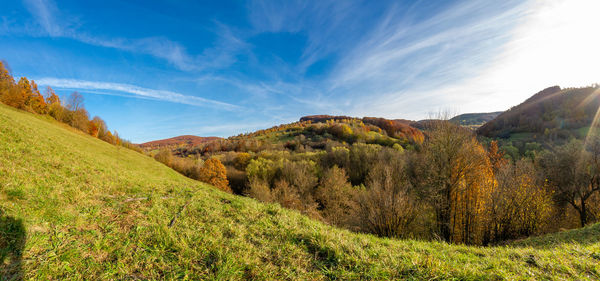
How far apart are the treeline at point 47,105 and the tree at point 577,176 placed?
84964 millimetres

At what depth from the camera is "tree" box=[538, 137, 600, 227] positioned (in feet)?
70.6

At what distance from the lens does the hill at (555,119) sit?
7690cm

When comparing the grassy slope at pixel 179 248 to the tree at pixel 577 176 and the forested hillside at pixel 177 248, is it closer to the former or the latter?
the forested hillside at pixel 177 248

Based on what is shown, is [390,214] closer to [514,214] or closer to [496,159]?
[514,214]

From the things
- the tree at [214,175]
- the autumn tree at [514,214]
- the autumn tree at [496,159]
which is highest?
the autumn tree at [496,159]

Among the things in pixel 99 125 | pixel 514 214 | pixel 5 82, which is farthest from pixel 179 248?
pixel 99 125

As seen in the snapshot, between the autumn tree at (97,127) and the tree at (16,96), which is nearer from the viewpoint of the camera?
the tree at (16,96)

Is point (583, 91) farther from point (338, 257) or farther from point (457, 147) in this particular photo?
point (338, 257)

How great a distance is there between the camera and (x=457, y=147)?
49.1 feet

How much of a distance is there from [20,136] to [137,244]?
10.9m

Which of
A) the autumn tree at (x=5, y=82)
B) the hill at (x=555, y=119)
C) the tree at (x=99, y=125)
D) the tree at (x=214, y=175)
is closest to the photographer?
the autumn tree at (x=5, y=82)

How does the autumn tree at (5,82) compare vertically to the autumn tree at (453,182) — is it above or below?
above

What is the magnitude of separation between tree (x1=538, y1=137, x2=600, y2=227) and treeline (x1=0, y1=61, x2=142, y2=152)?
85.0 metres

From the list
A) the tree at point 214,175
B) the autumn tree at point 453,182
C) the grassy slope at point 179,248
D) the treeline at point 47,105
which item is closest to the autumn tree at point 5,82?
the treeline at point 47,105
